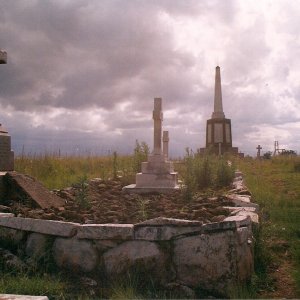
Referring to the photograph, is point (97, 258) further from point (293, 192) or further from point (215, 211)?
point (293, 192)

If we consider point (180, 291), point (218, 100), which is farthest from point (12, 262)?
point (218, 100)

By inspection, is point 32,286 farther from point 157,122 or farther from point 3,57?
point 157,122

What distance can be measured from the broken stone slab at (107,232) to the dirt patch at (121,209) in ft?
1.37

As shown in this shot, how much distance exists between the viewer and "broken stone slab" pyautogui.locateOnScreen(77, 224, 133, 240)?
473cm

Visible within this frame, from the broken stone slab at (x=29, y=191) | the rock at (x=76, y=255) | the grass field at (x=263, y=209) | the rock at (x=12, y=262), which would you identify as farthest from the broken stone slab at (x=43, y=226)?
the broken stone slab at (x=29, y=191)

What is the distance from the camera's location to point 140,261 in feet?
15.2

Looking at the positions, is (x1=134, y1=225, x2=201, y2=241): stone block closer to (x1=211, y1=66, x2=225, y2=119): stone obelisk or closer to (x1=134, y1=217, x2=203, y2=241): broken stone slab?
(x1=134, y1=217, x2=203, y2=241): broken stone slab

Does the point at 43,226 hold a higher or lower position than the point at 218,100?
lower

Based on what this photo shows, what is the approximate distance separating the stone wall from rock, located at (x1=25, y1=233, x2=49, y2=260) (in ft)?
0.04

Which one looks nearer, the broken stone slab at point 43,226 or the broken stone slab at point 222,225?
the broken stone slab at point 222,225

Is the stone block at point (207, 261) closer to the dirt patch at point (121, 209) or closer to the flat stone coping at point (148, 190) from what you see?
the dirt patch at point (121, 209)

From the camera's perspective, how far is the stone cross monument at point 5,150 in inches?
301

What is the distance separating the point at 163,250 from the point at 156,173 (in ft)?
14.7

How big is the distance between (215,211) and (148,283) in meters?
1.68
